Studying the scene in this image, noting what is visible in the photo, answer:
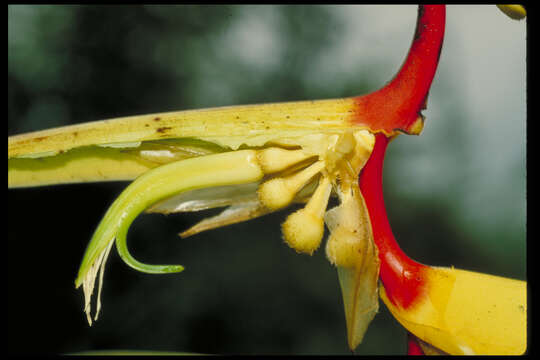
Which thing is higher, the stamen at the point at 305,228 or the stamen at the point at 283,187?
the stamen at the point at 283,187

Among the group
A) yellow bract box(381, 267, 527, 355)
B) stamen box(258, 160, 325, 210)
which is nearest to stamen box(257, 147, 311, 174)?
Answer: stamen box(258, 160, 325, 210)

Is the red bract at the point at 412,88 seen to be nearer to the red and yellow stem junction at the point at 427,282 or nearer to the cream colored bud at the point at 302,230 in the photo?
Answer: the red and yellow stem junction at the point at 427,282

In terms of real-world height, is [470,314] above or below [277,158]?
below

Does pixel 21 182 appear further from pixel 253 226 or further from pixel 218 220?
pixel 253 226

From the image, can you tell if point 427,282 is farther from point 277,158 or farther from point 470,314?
point 277,158

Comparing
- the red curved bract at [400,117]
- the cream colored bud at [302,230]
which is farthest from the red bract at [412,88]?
the cream colored bud at [302,230]

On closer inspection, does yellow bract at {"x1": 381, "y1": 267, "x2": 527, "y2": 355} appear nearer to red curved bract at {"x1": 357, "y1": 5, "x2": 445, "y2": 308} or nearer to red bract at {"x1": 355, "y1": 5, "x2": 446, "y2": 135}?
red curved bract at {"x1": 357, "y1": 5, "x2": 445, "y2": 308}

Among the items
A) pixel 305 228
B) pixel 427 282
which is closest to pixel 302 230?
pixel 305 228
